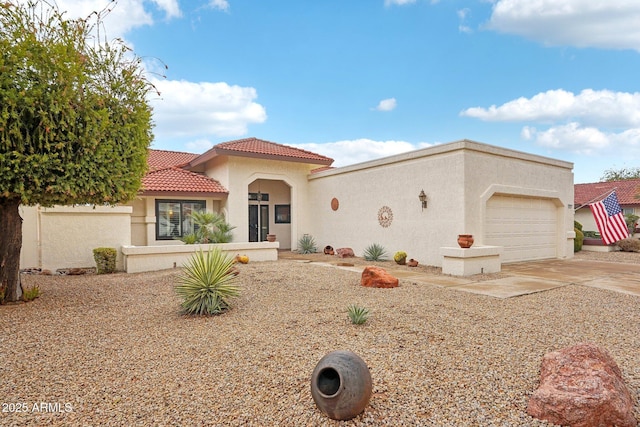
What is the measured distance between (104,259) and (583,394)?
1174 centimetres

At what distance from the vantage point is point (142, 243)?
14664 millimetres

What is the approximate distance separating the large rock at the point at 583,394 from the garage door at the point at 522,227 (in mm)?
9108

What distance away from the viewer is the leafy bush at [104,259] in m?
10.9

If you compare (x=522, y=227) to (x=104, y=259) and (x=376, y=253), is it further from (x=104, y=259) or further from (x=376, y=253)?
(x=104, y=259)

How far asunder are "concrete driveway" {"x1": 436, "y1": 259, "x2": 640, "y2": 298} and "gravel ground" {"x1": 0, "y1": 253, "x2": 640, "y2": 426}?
0.60m

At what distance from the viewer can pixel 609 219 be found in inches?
617

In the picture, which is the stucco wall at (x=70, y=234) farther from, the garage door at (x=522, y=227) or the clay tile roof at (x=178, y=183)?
the garage door at (x=522, y=227)

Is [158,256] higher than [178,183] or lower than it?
lower

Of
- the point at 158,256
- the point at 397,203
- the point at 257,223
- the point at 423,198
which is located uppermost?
the point at 423,198

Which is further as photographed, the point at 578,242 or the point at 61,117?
the point at 578,242

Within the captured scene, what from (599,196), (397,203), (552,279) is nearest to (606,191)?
(599,196)

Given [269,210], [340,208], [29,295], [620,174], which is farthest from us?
[620,174]

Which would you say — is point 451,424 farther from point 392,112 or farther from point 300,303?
point 392,112

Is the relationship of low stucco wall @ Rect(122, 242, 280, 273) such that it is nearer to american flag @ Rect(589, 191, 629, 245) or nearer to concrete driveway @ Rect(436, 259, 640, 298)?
concrete driveway @ Rect(436, 259, 640, 298)
